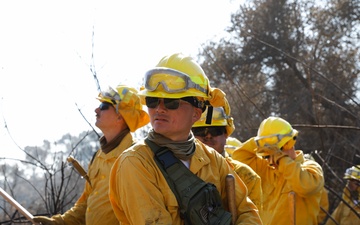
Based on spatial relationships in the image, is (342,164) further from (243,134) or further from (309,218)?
(309,218)

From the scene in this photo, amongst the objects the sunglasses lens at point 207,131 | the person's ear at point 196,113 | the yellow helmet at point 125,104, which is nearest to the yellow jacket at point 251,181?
the sunglasses lens at point 207,131

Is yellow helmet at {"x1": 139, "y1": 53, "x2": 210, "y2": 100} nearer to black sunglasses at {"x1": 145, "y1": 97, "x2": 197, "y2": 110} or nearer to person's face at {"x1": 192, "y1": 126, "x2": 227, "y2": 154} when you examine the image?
black sunglasses at {"x1": 145, "y1": 97, "x2": 197, "y2": 110}

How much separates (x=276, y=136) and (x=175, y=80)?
391 centimetres

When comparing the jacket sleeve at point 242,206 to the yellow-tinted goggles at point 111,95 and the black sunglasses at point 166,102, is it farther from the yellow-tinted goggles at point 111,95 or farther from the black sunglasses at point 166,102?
the yellow-tinted goggles at point 111,95

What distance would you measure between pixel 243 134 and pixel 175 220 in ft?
46.2

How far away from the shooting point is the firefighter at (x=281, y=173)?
7.71 m

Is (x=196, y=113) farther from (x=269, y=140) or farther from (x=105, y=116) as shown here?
(x=269, y=140)

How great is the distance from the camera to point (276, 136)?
7.91 metres

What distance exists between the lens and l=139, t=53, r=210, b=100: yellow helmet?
163 inches

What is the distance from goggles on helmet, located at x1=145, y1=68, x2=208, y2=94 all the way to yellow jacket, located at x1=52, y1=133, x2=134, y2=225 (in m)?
2.53

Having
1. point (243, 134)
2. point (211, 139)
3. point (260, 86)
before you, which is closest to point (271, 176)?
point (211, 139)

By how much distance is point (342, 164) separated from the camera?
16125 mm

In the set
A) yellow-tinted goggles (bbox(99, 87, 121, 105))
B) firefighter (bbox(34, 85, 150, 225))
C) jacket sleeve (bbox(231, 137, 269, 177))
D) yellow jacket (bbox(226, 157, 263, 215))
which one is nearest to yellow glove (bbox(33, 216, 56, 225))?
firefighter (bbox(34, 85, 150, 225))

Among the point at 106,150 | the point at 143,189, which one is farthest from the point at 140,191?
the point at 106,150
